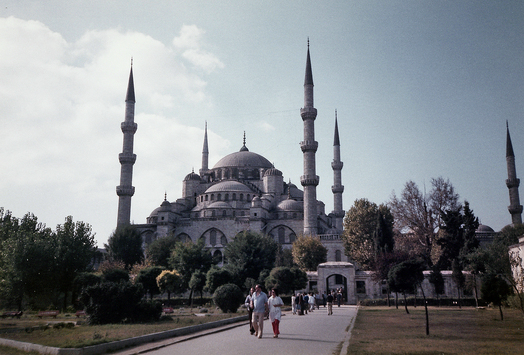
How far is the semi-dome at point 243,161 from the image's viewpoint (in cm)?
5778

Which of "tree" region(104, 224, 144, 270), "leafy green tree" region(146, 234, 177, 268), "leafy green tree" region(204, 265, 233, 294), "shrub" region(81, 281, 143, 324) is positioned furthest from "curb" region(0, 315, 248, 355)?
"tree" region(104, 224, 144, 270)

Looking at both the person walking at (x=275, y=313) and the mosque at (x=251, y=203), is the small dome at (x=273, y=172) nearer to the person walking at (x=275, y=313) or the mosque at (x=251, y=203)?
the mosque at (x=251, y=203)

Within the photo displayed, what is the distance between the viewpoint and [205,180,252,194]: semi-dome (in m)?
50.7

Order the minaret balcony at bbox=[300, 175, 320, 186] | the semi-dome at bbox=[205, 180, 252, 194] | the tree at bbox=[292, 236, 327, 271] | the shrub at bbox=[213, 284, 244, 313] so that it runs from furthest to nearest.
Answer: the semi-dome at bbox=[205, 180, 252, 194] → the minaret balcony at bbox=[300, 175, 320, 186] → the tree at bbox=[292, 236, 327, 271] → the shrub at bbox=[213, 284, 244, 313]

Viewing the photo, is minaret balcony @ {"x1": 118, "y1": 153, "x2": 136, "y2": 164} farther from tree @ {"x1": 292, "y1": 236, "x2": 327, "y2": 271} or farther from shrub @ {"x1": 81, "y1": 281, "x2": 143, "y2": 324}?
shrub @ {"x1": 81, "y1": 281, "x2": 143, "y2": 324}

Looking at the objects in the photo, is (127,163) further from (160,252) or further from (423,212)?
(423,212)

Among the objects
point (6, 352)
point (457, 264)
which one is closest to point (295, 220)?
point (457, 264)

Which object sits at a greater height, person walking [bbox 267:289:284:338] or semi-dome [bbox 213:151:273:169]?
semi-dome [bbox 213:151:273:169]

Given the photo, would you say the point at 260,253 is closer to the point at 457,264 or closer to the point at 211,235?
the point at 457,264

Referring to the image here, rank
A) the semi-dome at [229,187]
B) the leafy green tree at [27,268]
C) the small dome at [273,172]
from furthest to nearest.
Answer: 1. the small dome at [273,172]
2. the semi-dome at [229,187]
3. the leafy green tree at [27,268]

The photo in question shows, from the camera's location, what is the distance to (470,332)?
395 inches

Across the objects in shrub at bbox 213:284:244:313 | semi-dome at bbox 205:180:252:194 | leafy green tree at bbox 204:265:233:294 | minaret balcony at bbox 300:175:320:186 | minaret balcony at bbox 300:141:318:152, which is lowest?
shrub at bbox 213:284:244:313

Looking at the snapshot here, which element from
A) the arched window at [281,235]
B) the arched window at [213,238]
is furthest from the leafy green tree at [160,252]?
the arched window at [281,235]

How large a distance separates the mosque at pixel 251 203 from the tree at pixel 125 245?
1759 millimetres
